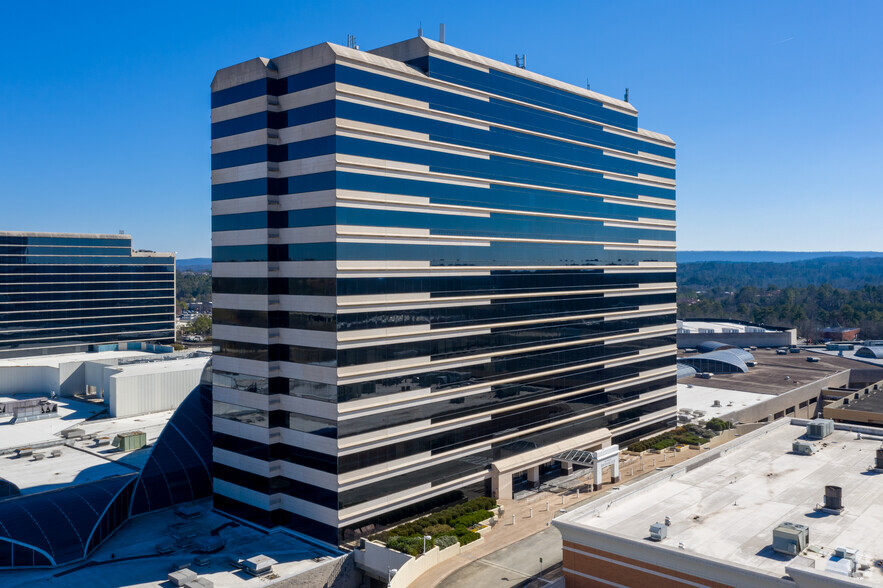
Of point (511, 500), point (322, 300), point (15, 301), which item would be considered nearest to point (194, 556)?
point (322, 300)

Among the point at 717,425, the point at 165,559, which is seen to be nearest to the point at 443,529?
the point at 165,559

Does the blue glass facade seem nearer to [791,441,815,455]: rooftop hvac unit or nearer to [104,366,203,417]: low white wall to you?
[104,366,203,417]: low white wall

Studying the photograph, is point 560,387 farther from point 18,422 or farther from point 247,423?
point 18,422

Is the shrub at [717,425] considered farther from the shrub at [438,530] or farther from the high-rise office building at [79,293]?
the high-rise office building at [79,293]

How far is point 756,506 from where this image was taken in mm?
44562

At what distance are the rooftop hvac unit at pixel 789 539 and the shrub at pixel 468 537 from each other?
21.5m

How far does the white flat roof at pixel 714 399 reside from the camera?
97125 millimetres

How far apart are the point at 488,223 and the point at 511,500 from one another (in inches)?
983

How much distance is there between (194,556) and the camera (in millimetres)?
47562

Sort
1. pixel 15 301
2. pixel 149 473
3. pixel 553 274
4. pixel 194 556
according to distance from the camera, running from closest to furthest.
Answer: pixel 194 556 < pixel 149 473 < pixel 553 274 < pixel 15 301

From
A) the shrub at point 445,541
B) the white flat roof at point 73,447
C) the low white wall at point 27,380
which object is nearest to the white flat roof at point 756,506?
the shrub at point 445,541

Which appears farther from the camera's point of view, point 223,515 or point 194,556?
point 223,515

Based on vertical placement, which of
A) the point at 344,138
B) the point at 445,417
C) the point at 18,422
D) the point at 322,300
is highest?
the point at 344,138

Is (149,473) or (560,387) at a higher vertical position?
(560,387)
